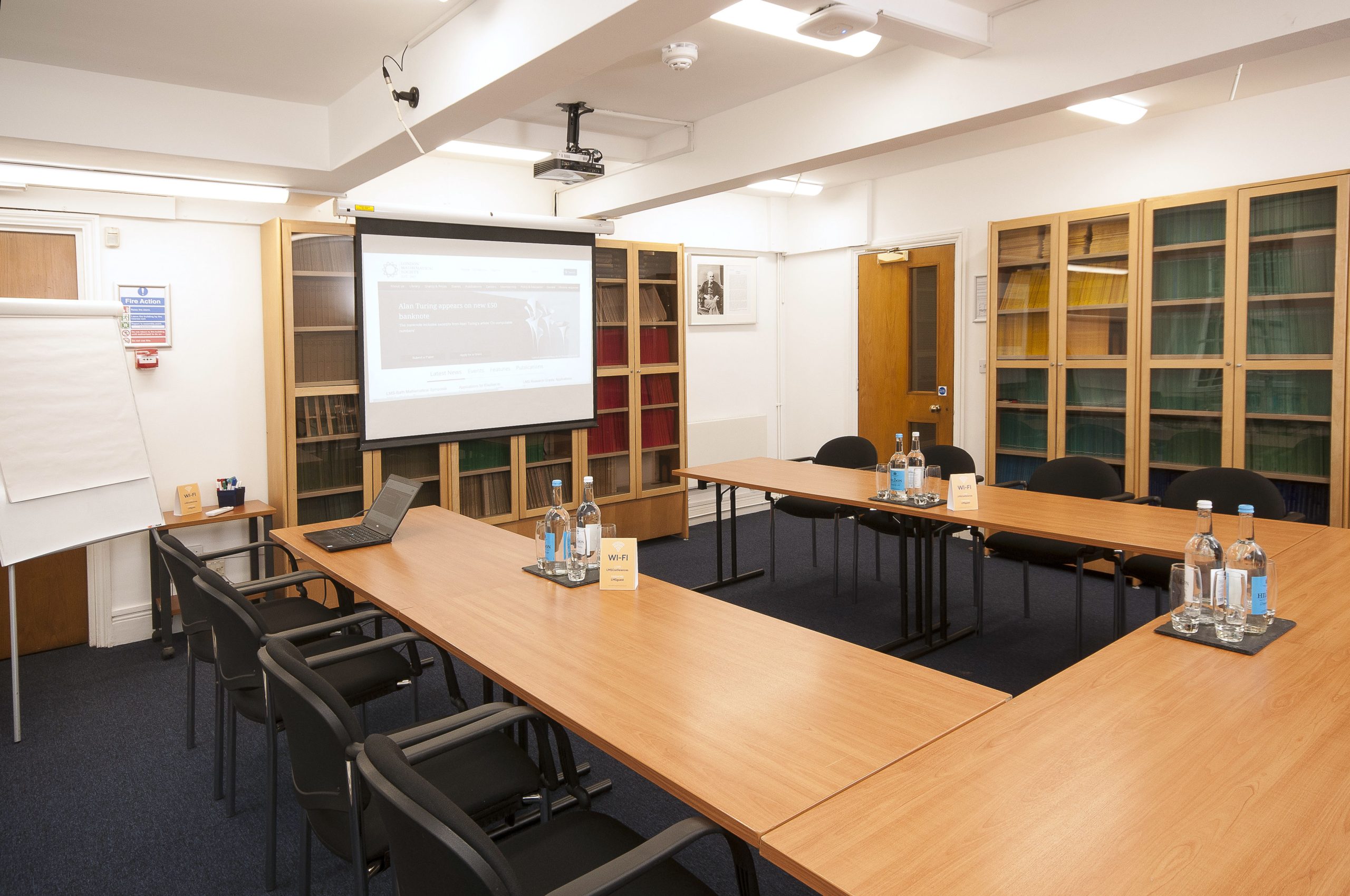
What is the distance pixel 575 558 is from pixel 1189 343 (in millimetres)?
4042

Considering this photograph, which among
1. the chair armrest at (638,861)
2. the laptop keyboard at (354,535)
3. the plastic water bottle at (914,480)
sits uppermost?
the plastic water bottle at (914,480)

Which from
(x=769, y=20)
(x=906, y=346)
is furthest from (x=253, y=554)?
(x=906, y=346)

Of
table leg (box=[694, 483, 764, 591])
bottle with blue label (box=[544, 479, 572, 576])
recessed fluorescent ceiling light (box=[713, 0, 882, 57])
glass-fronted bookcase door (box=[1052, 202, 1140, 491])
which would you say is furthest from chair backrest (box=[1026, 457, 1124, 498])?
bottle with blue label (box=[544, 479, 572, 576])

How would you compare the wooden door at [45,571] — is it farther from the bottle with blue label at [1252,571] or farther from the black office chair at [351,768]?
the bottle with blue label at [1252,571]

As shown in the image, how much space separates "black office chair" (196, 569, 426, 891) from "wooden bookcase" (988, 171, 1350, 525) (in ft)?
14.3

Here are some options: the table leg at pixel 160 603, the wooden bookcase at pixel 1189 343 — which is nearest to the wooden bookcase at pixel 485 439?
the table leg at pixel 160 603

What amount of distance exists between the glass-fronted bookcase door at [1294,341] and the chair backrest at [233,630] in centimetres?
496

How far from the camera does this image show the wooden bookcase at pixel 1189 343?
433 centimetres

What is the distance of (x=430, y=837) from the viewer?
1.17 m

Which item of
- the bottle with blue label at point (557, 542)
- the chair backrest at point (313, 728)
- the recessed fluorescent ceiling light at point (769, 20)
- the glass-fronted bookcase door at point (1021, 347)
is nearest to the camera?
the chair backrest at point (313, 728)

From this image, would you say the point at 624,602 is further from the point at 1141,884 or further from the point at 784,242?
the point at 784,242

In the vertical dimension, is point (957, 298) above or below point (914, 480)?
above

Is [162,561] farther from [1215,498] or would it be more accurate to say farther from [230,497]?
[1215,498]

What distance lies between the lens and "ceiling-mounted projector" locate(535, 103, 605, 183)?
4461mm
